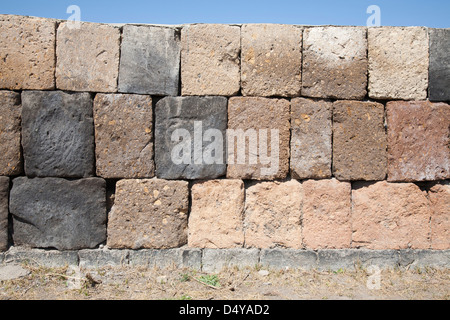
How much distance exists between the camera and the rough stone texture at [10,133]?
13.6ft

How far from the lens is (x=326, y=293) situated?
3.81 meters

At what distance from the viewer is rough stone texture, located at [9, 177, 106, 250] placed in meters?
4.20

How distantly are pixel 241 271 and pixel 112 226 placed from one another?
1529mm

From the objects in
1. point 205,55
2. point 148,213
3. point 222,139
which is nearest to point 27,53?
point 205,55

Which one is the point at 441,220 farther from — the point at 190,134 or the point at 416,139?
the point at 190,134

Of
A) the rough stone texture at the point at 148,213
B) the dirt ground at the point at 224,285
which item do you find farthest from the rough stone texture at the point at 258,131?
the dirt ground at the point at 224,285

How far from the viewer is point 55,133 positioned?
13.7ft

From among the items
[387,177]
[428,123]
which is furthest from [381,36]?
[387,177]

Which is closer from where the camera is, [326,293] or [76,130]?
[326,293]

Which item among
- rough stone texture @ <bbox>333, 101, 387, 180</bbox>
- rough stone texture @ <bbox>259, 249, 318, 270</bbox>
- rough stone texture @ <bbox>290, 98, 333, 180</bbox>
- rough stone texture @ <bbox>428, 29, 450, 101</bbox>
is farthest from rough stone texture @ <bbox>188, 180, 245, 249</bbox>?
rough stone texture @ <bbox>428, 29, 450, 101</bbox>

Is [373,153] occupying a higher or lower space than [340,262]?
higher
